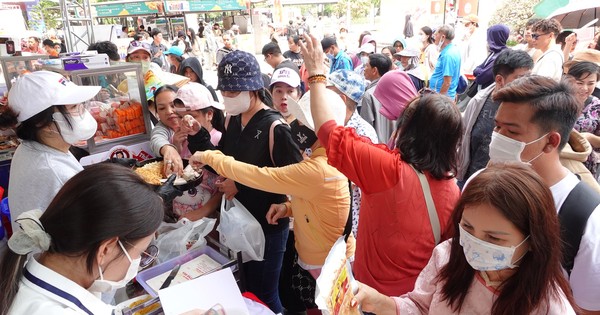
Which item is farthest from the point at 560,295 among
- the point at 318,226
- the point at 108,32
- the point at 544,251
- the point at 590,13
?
the point at 108,32

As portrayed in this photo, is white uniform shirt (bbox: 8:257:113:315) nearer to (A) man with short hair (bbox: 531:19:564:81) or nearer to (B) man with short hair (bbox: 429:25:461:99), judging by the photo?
(A) man with short hair (bbox: 531:19:564:81)

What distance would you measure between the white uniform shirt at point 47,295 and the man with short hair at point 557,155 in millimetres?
1704

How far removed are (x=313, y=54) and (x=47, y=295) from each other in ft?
4.32

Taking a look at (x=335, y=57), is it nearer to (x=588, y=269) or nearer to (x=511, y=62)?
(x=511, y=62)

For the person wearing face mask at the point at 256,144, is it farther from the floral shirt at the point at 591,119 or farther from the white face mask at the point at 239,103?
the floral shirt at the point at 591,119

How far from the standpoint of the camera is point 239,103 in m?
2.33

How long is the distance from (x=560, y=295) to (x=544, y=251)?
15 centimetres

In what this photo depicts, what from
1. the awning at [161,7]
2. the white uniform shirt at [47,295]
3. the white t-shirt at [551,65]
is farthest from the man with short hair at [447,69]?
the awning at [161,7]

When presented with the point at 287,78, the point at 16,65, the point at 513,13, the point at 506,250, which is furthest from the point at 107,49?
the point at 513,13

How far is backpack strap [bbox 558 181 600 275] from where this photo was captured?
141cm

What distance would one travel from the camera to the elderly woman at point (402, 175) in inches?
60.7

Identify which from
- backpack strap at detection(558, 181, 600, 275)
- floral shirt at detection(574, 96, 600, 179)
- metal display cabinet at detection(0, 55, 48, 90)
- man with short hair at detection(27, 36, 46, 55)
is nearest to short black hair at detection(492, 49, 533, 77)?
floral shirt at detection(574, 96, 600, 179)

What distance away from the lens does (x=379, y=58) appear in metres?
5.02

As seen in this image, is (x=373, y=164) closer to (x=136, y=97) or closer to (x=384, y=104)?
(x=136, y=97)
